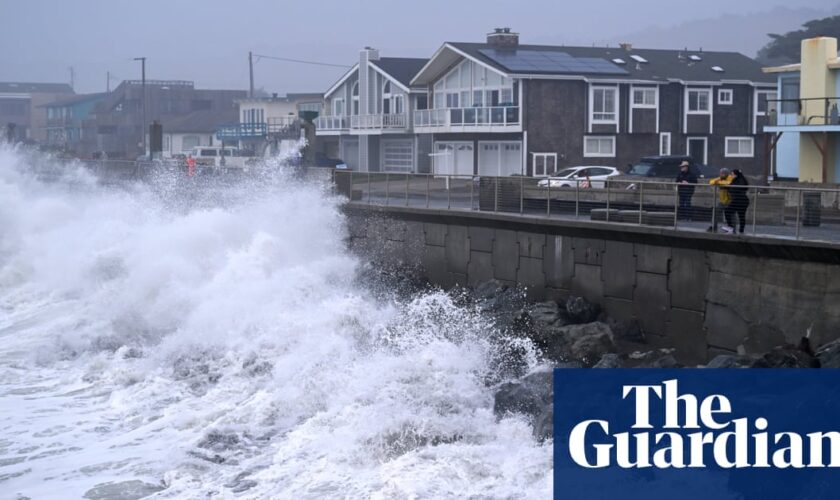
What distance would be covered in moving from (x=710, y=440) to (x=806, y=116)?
62.7ft

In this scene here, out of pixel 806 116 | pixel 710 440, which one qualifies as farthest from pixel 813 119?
pixel 710 440

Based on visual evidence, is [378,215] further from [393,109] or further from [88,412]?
[393,109]

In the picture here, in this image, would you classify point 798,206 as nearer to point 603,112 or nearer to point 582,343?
point 582,343

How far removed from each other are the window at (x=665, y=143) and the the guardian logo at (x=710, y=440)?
27.5 m

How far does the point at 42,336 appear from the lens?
21.7 metres

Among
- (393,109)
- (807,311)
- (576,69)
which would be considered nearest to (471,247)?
(807,311)

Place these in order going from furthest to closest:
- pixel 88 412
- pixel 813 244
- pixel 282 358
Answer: pixel 282 358 < pixel 88 412 < pixel 813 244

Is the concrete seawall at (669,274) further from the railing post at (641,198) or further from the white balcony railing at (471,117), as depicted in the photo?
the white balcony railing at (471,117)

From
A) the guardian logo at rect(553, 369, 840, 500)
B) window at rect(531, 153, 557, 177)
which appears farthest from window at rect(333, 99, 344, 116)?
the guardian logo at rect(553, 369, 840, 500)

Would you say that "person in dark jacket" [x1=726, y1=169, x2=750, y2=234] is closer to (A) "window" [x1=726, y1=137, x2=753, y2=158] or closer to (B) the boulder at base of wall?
(B) the boulder at base of wall

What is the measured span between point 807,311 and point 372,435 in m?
5.78

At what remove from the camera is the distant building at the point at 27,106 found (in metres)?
117

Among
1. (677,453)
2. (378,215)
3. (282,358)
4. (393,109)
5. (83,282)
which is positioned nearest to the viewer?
(677,453)

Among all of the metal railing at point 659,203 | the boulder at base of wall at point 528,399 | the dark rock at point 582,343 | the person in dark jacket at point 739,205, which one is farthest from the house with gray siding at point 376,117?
the boulder at base of wall at point 528,399
